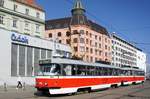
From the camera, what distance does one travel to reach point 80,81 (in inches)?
1043

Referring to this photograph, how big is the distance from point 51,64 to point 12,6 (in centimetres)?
3515

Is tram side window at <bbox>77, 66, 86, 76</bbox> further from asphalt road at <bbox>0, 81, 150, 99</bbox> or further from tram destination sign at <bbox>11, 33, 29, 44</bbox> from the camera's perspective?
tram destination sign at <bbox>11, 33, 29, 44</bbox>

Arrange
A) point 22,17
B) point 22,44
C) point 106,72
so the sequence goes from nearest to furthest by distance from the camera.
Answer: point 106,72 < point 22,44 < point 22,17

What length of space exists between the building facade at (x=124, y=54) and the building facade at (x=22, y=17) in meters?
44.0

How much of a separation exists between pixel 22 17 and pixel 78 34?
936 inches

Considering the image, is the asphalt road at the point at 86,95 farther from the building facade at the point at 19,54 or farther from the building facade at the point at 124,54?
the building facade at the point at 124,54

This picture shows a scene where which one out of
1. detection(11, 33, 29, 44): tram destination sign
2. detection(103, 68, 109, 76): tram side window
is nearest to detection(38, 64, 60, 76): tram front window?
detection(103, 68, 109, 76): tram side window

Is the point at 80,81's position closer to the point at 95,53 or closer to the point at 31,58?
the point at 31,58

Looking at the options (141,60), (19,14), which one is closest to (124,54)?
(141,60)

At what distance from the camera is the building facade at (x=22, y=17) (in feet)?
180

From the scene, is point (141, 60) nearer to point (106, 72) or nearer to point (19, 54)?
point (19, 54)

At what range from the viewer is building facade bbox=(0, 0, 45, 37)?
5494 cm

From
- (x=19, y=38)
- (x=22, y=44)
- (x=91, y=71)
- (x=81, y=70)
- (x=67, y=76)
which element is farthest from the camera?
(x=22, y=44)

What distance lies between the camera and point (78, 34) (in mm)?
80000
